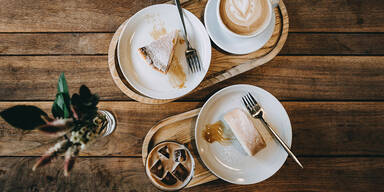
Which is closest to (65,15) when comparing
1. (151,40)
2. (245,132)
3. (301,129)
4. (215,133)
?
Result: (151,40)

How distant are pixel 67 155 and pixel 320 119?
1.10m

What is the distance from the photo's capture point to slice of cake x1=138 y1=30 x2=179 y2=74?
1049mm

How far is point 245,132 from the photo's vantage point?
3.31ft

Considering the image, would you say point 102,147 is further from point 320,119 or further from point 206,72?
point 320,119

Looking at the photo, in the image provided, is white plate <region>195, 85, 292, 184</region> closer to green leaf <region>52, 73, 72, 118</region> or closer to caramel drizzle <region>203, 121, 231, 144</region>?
caramel drizzle <region>203, 121, 231, 144</region>

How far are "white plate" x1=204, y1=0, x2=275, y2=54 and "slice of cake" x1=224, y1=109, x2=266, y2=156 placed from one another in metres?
0.29

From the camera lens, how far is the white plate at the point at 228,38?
3.46 feet

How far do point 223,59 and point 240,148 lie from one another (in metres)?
0.42

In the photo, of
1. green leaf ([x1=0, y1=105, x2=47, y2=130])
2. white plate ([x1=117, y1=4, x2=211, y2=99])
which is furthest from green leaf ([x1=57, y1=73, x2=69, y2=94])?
white plate ([x1=117, y1=4, x2=211, y2=99])

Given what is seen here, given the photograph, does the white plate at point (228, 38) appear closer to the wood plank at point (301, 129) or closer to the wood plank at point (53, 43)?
the wood plank at point (301, 129)

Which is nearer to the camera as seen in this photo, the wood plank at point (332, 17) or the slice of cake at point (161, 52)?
the slice of cake at point (161, 52)

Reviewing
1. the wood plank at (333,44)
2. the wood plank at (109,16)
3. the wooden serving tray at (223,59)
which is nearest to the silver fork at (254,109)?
the wooden serving tray at (223,59)

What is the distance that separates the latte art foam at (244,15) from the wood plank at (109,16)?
0.83 ft

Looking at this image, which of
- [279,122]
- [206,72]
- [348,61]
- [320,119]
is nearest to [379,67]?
[348,61]
